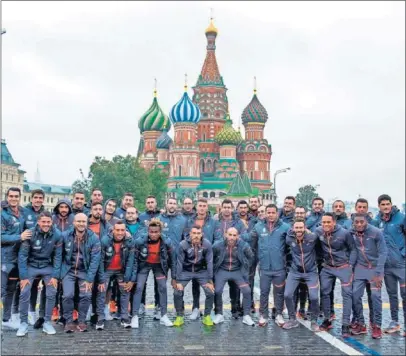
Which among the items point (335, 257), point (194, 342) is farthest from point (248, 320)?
point (335, 257)

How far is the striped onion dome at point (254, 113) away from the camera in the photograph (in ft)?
270

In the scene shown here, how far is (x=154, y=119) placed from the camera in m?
86.5

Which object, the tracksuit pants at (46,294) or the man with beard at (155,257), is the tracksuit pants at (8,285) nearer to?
the tracksuit pants at (46,294)

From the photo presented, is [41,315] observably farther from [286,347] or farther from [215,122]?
[215,122]

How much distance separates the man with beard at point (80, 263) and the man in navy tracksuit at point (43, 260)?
137 mm

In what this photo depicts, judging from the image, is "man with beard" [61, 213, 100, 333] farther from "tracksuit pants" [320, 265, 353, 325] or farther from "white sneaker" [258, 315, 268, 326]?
"tracksuit pants" [320, 265, 353, 325]

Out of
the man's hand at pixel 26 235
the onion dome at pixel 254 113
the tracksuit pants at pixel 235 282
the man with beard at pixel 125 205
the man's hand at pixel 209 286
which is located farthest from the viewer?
the onion dome at pixel 254 113

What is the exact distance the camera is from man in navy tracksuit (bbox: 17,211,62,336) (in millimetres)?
8773

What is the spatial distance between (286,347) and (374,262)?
2.06 meters

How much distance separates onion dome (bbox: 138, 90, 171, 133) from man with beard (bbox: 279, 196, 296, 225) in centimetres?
7610

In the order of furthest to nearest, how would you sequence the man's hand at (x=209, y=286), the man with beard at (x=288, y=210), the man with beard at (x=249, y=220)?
the man with beard at (x=288, y=210) → the man with beard at (x=249, y=220) → the man's hand at (x=209, y=286)

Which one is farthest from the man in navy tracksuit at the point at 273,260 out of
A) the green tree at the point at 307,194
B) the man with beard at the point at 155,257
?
the green tree at the point at 307,194

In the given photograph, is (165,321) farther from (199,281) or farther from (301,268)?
(301,268)

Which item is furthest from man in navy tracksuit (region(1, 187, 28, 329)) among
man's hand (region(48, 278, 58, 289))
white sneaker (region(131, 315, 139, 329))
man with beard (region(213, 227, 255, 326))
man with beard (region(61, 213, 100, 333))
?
man with beard (region(213, 227, 255, 326))
